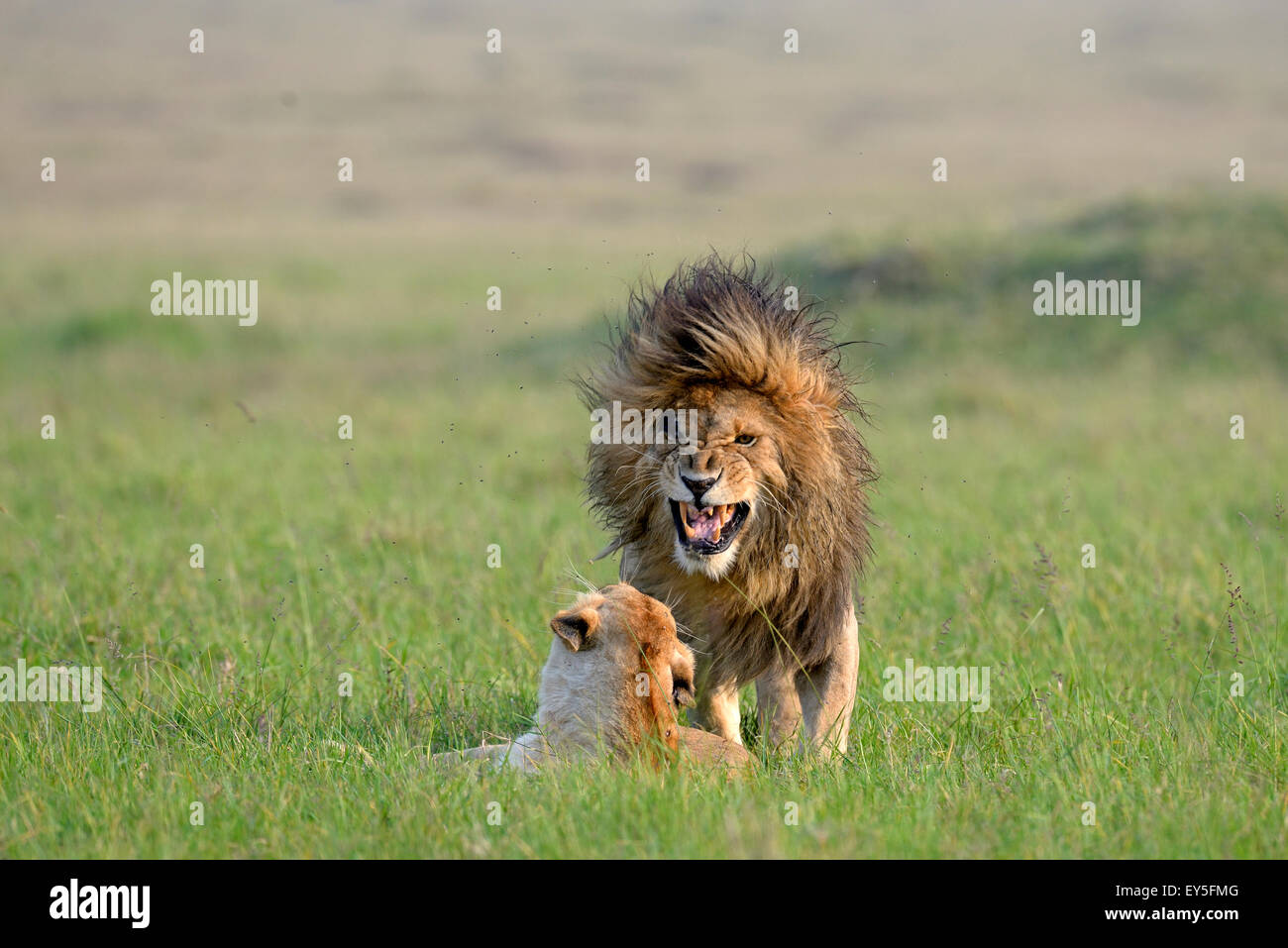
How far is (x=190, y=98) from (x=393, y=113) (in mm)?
11488

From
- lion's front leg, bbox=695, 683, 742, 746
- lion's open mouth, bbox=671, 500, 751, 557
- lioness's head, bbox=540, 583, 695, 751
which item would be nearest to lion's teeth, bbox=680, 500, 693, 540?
lion's open mouth, bbox=671, 500, 751, 557

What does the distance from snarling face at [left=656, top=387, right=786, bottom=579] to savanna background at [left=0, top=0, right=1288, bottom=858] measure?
2.48 ft

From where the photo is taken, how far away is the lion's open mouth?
4660mm

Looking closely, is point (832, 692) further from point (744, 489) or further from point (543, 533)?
point (543, 533)

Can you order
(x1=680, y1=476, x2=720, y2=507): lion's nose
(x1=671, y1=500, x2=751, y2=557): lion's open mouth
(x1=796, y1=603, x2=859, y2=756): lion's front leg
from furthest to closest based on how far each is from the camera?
(x1=796, y1=603, x2=859, y2=756): lion's front leg
(x1=671, y1=500, x2=751, y2=557): lion's open mouth
(x1=680, y1=476, x2=720, y2=507): lion's nose

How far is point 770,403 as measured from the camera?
189 inches

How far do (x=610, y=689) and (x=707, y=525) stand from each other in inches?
25.6

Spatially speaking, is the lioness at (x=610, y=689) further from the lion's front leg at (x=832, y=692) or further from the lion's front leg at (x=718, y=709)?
the lion's front leg at (x=718, y=709)

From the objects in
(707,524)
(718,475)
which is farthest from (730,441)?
(707,524)

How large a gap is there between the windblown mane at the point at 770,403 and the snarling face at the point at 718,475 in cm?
7

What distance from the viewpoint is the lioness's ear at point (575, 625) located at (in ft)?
14.2

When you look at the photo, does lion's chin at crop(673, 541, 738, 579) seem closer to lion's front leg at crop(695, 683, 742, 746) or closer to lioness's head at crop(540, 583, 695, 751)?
lioness's head at crop(540, 583, 695, 751)

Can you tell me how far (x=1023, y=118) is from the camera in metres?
63.3

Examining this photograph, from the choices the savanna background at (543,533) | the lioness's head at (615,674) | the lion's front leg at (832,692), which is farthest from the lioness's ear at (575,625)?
the lion's front leg at (832,692)
